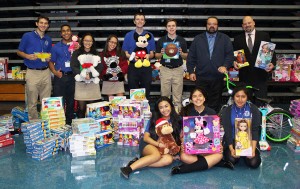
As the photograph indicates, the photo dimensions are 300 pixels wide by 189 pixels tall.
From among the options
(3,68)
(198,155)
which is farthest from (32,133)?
(3,68)

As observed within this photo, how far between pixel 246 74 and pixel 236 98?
52.0 inches

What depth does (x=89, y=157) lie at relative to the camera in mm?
4008

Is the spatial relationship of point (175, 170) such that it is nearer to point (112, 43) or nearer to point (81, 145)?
point (81, 145)

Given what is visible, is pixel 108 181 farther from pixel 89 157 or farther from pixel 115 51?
pixel 115 51

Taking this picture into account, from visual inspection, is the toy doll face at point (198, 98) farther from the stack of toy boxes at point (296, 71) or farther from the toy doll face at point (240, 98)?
the stack of toy boxes at point (296, 71)

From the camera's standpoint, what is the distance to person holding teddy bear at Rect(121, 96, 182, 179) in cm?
343

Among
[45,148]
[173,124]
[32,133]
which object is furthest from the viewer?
[32,133]

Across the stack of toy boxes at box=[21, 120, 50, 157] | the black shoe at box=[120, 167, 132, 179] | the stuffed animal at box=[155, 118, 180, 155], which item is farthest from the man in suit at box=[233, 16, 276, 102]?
the stack of toy boxes at box=[21, 120, 50, 157]

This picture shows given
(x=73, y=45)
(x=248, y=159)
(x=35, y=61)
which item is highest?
(x=73, y=45)

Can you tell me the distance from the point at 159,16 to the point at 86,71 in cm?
330

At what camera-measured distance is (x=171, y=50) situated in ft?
15.7

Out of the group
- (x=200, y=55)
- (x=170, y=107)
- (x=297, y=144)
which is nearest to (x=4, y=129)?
(x=170, y=107)

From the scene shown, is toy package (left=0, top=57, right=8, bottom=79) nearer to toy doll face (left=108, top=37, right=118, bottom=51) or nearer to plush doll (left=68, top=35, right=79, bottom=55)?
plush doll (left=68, top=35, right=79, bottom=55)

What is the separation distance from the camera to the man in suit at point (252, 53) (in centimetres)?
475
